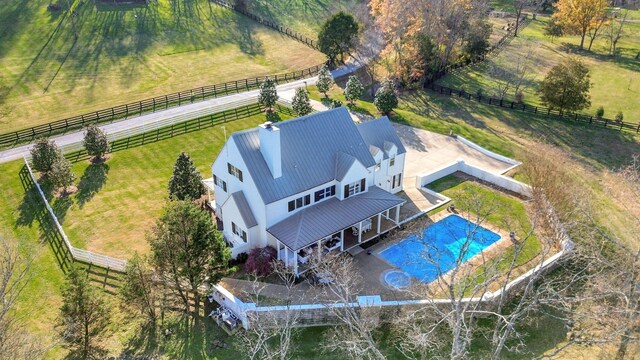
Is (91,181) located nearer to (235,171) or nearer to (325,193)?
(235,171)

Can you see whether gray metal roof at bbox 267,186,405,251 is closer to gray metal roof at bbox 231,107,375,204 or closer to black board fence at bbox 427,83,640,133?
gray metal roof at bbox 231,107,375,204

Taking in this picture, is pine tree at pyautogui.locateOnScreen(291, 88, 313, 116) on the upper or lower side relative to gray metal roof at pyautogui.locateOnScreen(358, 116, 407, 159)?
lower

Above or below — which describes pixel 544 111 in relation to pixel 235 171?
below

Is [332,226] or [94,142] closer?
[332,226]

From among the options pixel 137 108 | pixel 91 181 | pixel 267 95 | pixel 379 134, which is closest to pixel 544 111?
pixel 379 134

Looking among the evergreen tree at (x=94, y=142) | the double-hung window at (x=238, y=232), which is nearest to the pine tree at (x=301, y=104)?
the evergreen tree at (x=94, y=142)

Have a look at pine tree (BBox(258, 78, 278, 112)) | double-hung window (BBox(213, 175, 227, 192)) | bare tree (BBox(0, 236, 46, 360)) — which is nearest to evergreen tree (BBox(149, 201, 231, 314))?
double-hung window (BBox(213, 175, 227, 192))

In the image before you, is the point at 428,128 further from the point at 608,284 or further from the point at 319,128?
the point at 608,284
